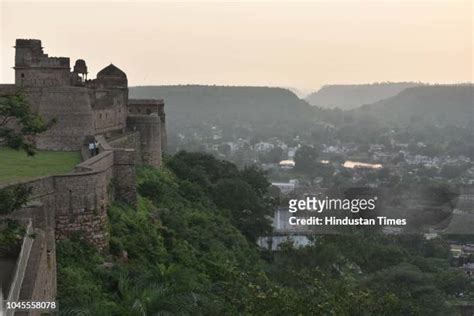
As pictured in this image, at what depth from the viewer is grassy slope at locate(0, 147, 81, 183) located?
1473 cm

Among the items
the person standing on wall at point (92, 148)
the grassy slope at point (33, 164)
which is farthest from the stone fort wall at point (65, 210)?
the person standing on wall at point (92, 148)

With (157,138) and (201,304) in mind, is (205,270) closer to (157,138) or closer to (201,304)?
(201,304)

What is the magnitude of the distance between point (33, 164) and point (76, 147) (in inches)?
160

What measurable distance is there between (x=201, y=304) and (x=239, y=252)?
1137 cm

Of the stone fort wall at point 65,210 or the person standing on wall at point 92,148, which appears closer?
the stone fort wall at point 65,210

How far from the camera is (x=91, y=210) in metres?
13.6

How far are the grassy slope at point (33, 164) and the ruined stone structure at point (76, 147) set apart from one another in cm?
54

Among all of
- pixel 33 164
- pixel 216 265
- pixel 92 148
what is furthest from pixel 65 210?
pixel 92 148

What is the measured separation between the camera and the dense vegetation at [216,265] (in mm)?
11961

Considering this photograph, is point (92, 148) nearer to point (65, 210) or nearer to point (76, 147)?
point (76, 147)

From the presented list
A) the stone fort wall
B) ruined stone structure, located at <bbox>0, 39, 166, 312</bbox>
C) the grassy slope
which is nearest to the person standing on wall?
ruined stone structure, located at <bbox>0, 39, 166, 312</bbox>

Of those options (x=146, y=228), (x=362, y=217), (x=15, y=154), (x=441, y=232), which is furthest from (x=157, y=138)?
(x=441, y=232)

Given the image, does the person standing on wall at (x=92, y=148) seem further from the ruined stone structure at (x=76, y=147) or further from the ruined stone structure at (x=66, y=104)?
the ruined stone structure at (x=66, y=104)

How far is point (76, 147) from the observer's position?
2100 cm
